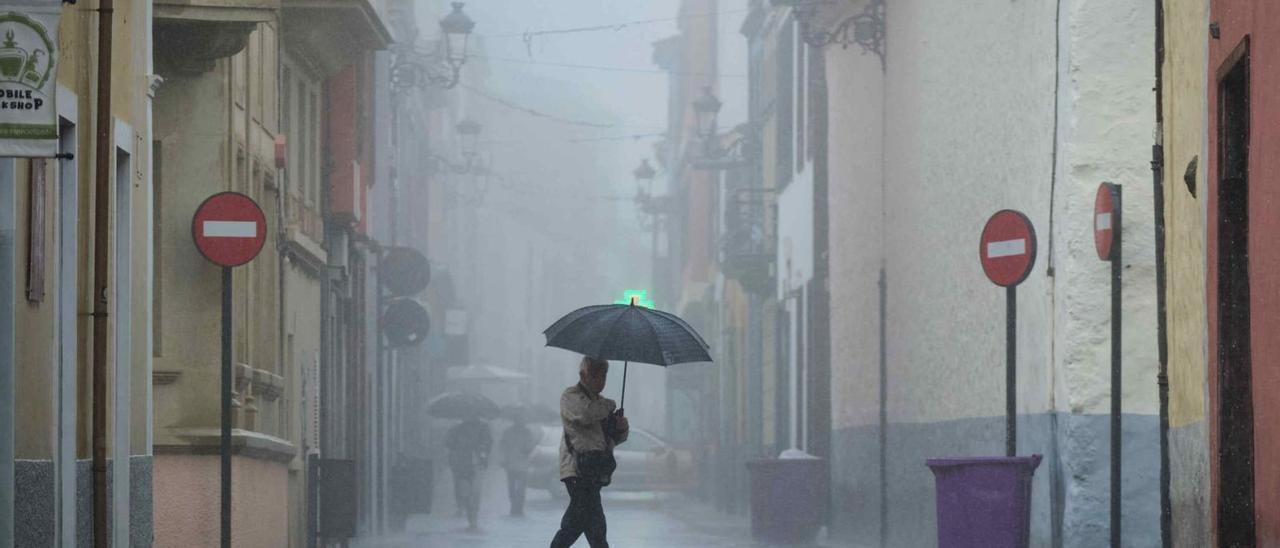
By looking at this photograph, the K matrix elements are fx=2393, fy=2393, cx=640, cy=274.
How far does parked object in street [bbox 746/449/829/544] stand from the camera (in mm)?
27406

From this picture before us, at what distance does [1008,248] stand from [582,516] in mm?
3335

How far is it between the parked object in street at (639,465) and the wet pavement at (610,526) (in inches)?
12.8

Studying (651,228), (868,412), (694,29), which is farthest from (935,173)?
(651,228)

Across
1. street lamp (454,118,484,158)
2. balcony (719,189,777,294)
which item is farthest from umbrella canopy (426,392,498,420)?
street lamp (454,118,484,158)

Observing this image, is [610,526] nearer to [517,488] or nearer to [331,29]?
[517,488]

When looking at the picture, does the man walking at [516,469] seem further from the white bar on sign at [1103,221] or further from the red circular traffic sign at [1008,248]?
the white bar on sign at [1103,221]

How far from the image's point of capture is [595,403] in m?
15.1

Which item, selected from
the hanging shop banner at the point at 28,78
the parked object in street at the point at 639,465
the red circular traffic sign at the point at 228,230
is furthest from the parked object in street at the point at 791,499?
the hanging shop banner at the point at 28,78

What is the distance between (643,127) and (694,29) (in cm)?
3447

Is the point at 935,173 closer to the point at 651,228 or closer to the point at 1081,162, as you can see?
the point at 1081,162

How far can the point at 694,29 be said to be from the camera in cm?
6462

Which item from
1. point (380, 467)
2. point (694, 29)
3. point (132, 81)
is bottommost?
point (380, 467)

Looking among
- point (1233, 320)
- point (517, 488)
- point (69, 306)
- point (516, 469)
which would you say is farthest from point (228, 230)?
point (516, 469)

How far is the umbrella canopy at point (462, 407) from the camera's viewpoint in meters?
37.3
